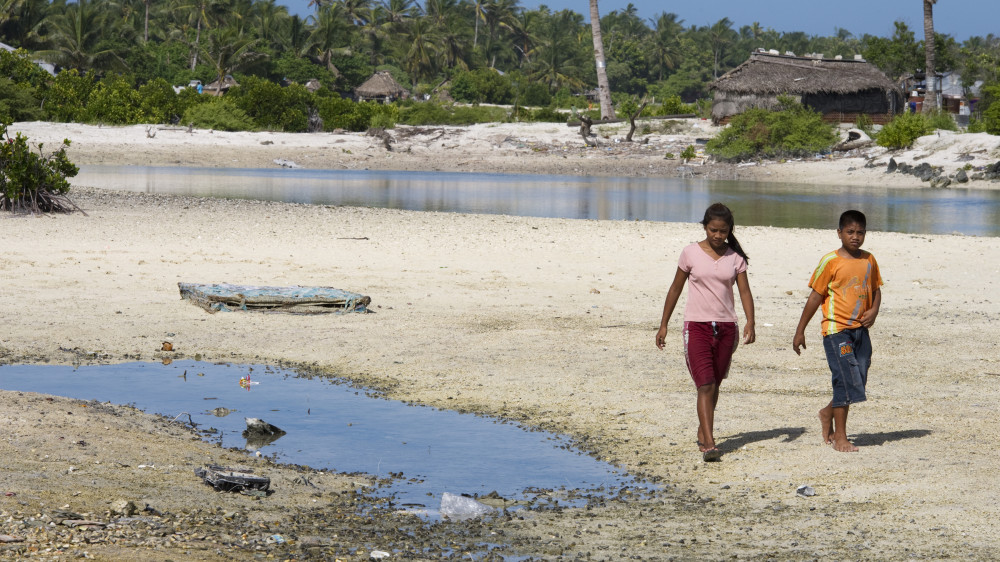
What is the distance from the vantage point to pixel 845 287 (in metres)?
5.79

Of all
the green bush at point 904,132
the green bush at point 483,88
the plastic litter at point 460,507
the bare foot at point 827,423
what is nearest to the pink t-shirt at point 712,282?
the bare foot at point 827,423

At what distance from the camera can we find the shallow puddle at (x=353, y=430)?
18.7ft

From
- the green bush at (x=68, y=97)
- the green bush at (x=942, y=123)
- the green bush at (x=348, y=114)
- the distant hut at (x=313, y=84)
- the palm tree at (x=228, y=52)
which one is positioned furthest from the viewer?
the distant hut at (x=313, y=84)

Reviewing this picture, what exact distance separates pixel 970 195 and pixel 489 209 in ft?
51.5

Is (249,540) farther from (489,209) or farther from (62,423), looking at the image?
(489,209)

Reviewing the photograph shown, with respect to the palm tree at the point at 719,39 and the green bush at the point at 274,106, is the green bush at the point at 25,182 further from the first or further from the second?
the palm tree at the point at 719,39

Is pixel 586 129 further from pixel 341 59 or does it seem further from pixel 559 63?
pixel 559 63

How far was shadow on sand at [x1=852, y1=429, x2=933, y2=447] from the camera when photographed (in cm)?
624

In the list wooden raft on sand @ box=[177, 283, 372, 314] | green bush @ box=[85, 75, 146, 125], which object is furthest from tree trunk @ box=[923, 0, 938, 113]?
wooden raft on sand @ box=[177, 283, 372, 314]

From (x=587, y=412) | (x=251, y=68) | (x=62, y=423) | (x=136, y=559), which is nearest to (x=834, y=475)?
(x=587, y=412)

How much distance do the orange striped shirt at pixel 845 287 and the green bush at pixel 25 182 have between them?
15.1 m

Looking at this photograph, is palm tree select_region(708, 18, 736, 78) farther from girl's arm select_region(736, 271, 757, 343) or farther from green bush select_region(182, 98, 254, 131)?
girl's arm select_region(736, 271, 757, 343)

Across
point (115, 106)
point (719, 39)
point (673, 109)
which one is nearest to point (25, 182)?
point (115, 106)

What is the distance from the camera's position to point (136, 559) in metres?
3.96
